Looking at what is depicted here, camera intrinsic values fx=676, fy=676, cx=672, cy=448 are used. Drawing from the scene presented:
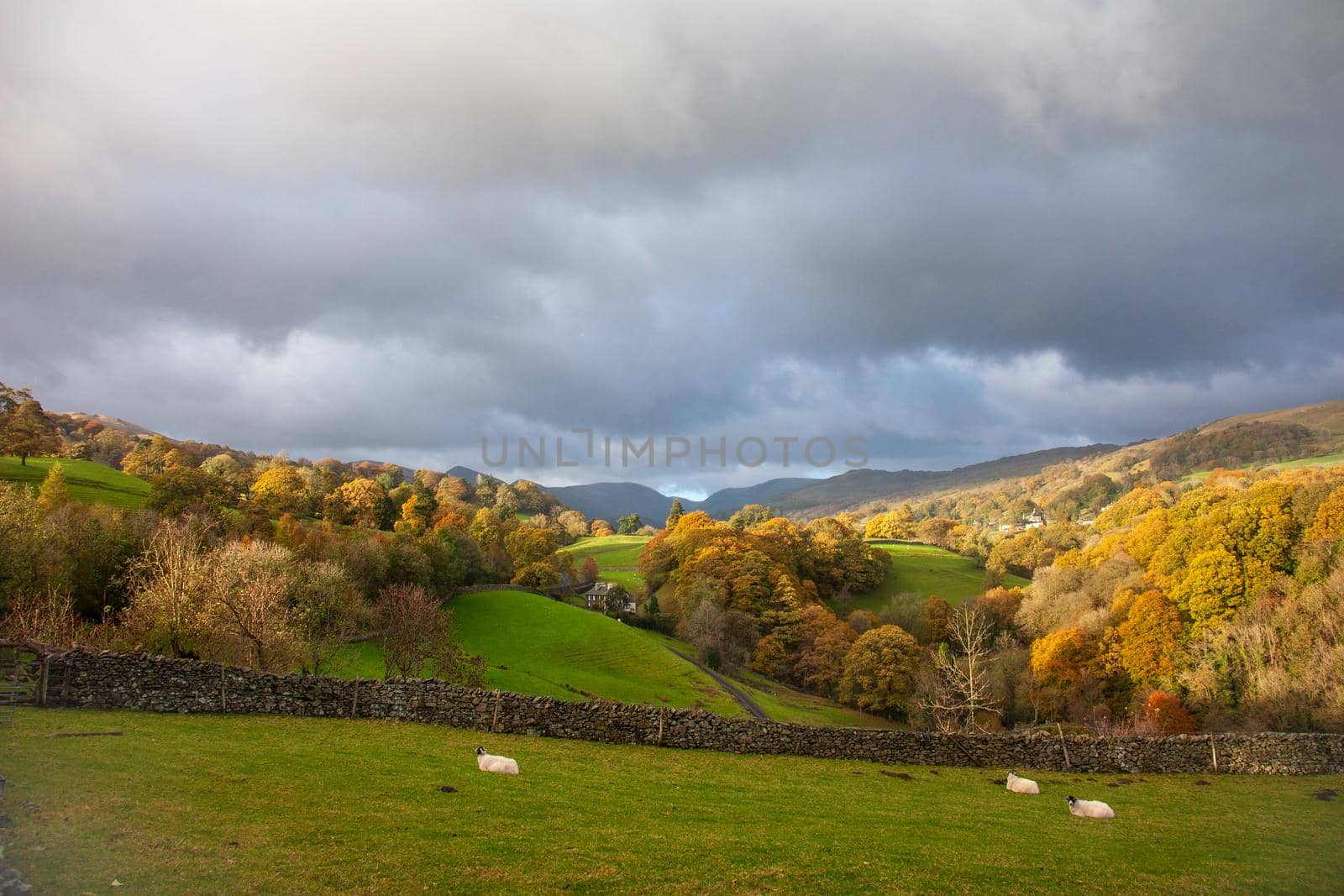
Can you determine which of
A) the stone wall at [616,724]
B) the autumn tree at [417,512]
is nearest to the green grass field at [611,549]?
the autumn tree at [417,512]

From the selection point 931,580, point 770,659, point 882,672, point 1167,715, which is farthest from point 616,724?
point 931,580

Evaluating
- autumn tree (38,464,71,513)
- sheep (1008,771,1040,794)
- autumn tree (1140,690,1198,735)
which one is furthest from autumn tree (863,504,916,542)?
sheep (1008,771,1040,794)

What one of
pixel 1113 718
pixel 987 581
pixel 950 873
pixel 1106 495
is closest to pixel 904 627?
pixel 987 581

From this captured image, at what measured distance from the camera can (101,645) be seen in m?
30.5

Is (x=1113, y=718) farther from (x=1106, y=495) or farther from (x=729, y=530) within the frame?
(x=1106, y=495)

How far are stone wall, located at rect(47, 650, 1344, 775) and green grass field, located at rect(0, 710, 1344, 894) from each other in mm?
955

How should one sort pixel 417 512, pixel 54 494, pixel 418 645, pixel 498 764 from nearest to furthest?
pixel 498 764, pixel 418 645, pixel 54 494, pixel 417 512

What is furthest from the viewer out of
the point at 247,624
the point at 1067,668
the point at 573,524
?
the point at 573,524

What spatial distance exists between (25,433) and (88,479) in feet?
39.8

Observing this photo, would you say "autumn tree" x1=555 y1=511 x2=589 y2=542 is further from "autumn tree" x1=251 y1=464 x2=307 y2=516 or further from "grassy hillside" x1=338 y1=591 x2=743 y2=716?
"grassy hillside" x1=338 y1=591 x2=743 y2=716

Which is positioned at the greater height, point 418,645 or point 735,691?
point 418,645

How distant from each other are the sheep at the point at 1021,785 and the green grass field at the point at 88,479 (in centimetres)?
7978

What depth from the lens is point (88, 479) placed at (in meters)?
80.3

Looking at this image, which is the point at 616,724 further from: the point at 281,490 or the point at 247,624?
the point at 281,490
